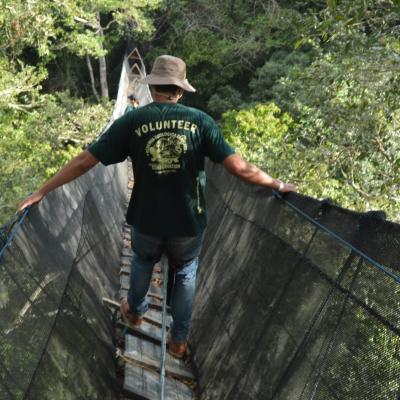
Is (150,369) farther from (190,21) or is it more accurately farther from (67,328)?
(190,21)

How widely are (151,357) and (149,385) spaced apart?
328mm

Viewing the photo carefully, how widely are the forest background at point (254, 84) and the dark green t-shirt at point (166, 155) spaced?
1.74 metres

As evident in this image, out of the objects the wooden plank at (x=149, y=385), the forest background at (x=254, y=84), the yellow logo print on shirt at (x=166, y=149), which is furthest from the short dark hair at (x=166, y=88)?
the forest background at (x=254, y=84)

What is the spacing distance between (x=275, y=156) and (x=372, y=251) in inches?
272

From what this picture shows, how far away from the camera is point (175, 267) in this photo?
9.54 ft

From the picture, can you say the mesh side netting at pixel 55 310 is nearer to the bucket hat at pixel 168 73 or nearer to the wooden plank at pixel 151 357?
the wooden plank at pixel 151 357

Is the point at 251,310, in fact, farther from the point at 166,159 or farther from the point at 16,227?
the point at 16,227

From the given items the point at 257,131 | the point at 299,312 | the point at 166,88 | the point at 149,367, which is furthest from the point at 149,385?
the point at 257,131

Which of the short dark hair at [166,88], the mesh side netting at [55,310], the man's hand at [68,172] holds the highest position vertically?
the short dark hair at [166,88]

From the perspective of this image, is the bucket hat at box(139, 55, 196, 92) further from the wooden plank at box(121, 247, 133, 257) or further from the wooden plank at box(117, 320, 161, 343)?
the wooden plank at box(121, 247, 133, 257)

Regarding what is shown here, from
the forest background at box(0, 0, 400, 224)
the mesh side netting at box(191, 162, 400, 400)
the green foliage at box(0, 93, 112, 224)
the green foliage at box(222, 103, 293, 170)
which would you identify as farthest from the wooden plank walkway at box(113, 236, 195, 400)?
the green foliage at box(222, 103, 293, 170)

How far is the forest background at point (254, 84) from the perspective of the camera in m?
6.15

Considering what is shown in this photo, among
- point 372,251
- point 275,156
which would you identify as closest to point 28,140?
point 275,156

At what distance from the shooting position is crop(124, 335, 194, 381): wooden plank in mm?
3072
